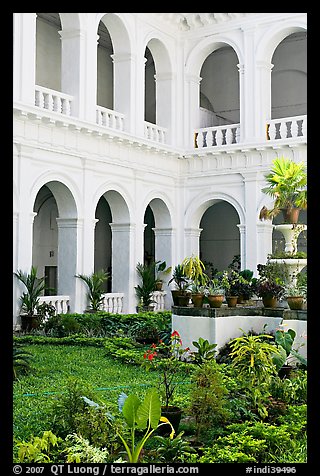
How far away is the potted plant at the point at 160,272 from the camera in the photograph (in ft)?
67.2

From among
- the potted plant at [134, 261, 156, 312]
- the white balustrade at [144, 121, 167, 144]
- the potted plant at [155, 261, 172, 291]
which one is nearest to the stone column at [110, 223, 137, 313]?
the potted plant at [134, 261, 156, 312]

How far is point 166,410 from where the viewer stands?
21.8ft

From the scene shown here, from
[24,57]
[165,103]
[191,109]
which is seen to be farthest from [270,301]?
[191,109]

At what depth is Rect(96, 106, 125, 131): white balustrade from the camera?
57.9 ft

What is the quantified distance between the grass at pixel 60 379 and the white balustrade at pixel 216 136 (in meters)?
9.50

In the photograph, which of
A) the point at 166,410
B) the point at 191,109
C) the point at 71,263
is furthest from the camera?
the point at 191,109

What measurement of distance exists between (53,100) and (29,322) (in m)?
5.82

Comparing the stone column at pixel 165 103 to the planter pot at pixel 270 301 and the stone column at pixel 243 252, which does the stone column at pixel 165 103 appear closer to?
the stone column at pixel 243 252

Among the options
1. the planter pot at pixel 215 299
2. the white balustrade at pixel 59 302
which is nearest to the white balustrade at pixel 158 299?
the white balustrade at pixel 59 302

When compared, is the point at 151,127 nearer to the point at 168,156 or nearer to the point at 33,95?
the point at 168,156

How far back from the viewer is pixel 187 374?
1009 centimetres

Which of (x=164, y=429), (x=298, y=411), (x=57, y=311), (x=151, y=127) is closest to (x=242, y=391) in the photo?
(x=298, y=411)

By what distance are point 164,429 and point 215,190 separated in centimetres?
1466

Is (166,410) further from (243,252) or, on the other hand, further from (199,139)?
(199,139)
